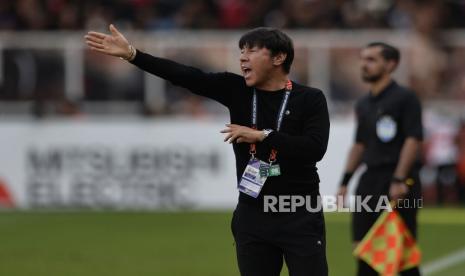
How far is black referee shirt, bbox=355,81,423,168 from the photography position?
10.3 m

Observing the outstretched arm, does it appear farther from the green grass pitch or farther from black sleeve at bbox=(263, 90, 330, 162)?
the green grass pitch

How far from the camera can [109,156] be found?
64.8 feet

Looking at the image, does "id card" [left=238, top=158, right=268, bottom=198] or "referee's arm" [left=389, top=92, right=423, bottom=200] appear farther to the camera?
"referee's arm" [left=389, top=92, right=423, bottom=200]

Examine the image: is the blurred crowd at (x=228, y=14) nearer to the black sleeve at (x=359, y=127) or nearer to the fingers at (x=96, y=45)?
the black sleeve at (x=359, y=127)

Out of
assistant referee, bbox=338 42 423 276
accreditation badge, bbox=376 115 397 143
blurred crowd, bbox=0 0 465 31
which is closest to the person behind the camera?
assistant referee, bbox=338 42 423 276

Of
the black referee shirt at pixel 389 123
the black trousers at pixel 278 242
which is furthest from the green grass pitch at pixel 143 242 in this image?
the black trousers at pixel 278 242

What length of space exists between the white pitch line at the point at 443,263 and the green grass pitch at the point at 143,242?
4.5 inches

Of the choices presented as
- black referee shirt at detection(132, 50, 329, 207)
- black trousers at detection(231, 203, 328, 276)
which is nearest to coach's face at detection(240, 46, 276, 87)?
black referee shirt at detection(132, 50, 329, 207)

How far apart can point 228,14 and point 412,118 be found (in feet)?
40.0

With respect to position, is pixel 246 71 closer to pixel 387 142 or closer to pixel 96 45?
pixel 96 45

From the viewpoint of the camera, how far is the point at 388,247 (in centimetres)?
1013

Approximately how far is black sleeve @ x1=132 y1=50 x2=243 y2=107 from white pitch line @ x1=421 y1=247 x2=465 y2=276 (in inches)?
227

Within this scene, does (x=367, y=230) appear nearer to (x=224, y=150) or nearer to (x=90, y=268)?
(x=90, y=268)

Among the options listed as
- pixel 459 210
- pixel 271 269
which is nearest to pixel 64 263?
pixel 271 269
